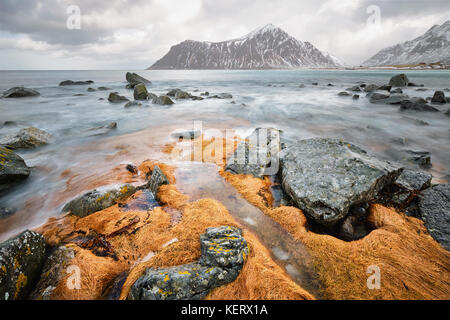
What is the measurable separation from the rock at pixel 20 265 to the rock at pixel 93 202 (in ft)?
3.85

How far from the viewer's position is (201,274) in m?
2.77

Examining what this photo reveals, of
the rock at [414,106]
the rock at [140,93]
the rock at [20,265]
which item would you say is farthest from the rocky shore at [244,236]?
the rock at [140,93]

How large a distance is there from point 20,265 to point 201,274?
269cm

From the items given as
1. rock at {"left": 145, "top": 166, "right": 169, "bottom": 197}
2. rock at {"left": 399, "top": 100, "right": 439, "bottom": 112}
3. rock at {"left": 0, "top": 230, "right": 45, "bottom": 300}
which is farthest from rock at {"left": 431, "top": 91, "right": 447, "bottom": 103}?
rock at {"left": 0, "top": 230, "right": 45, "bottom": 300}

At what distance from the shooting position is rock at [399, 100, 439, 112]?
15.3 metres

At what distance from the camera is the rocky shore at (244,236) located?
9.12 feet

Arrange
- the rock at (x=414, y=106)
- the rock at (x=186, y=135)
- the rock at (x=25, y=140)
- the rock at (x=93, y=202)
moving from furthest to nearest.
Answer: the rock at (x=414, y=106) < the rock at (x=186, y=135) < the rock at (x=25, y=140) < the rock at (x=93, y=202)

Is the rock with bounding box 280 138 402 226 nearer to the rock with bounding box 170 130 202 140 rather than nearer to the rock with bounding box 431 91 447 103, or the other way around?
→ the rock with bounding box 170 130 202 140

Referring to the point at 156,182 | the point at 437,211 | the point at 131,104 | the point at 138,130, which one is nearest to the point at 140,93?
the point at 131,104

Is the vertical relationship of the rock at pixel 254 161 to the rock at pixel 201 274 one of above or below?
above

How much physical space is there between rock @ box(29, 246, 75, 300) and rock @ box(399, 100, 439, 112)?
23194 millimetres

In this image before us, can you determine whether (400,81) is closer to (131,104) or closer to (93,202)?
(131,104)

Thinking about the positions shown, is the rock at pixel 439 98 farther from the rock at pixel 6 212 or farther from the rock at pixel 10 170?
the rock at pixel 10 170

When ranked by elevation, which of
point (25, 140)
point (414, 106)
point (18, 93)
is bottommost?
point (25, 140)
